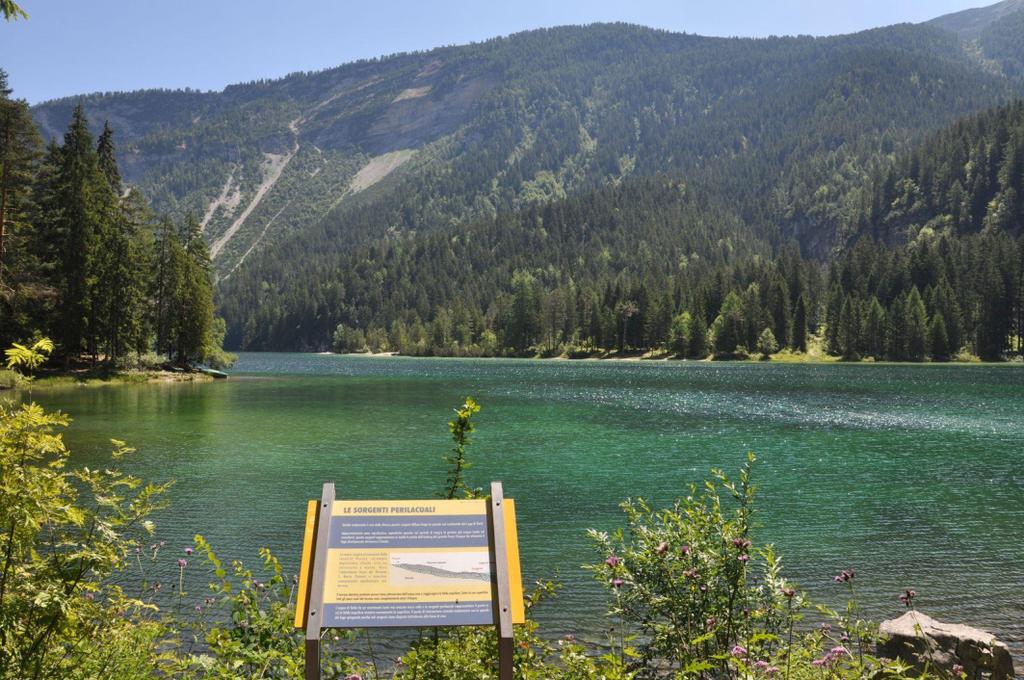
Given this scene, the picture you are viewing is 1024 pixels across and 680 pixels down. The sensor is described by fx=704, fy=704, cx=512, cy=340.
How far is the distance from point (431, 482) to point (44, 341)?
1932cm

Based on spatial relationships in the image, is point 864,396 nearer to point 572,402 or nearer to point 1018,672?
point 572,402

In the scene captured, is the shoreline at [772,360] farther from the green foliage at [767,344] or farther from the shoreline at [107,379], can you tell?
the shoreline at [107,379]

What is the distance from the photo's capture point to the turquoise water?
16.7 meters

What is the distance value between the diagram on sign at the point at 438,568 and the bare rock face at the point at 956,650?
6643 mm

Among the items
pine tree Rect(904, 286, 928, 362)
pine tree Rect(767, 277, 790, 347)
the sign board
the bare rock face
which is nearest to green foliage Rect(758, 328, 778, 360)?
pine tree Rect(767, 277, 790, 347)

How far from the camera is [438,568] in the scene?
259 inches

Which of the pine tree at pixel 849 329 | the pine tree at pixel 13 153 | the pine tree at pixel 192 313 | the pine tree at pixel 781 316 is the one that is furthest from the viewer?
the pine tree at pixel 781 316

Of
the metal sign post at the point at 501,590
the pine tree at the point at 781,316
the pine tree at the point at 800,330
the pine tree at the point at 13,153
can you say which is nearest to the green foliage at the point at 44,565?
the metal sign post at the point at 501,590

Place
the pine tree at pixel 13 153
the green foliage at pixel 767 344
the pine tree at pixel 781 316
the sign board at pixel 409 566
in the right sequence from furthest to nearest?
the pine tree at pixel 781 316
the green foliage at pixel 767 344
the pine tree at pixel 13 153
the sign board at pixel 409 566

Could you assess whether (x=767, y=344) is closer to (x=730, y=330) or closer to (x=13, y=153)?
(x=730, y=330)

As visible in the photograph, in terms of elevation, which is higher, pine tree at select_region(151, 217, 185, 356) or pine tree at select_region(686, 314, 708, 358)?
pine tree at select_region(151, 217, 185, 356)

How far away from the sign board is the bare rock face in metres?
6.53

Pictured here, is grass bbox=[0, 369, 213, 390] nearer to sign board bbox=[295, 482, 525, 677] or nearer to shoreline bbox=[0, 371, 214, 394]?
shoreline bbox=[0, 371, 214, 394]

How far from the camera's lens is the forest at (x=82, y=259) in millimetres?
53281
